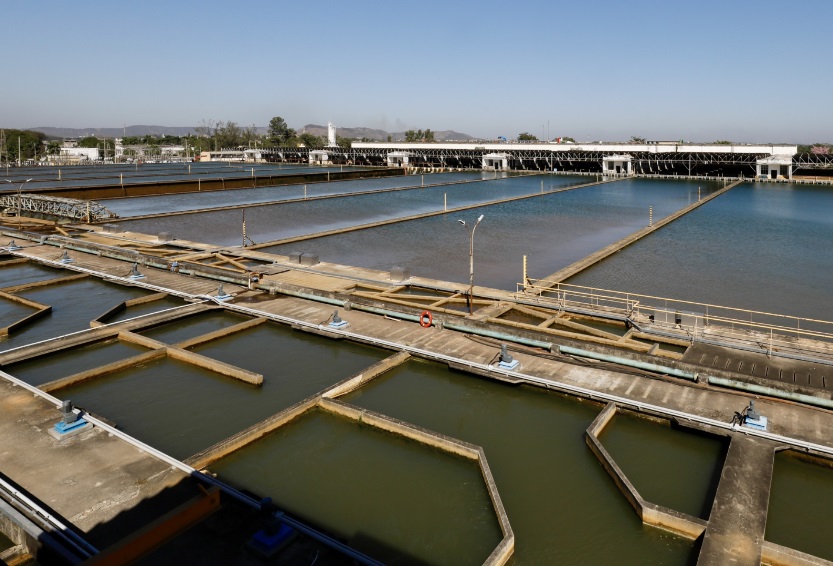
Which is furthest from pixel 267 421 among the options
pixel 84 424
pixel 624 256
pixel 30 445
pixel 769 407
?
pixel 624 256

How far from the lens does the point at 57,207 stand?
67438 millimetres

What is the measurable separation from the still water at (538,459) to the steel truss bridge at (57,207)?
54688mm

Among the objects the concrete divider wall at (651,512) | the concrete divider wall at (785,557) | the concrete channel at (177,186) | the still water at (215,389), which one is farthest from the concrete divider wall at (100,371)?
Answer: the concrete channel at (177,186)

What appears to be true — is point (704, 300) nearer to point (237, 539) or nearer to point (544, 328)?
point (544, 328)

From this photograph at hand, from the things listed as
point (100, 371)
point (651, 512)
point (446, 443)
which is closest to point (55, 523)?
point (446, 443)

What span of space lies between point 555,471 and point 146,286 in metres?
29.1

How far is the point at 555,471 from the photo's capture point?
59.9ft

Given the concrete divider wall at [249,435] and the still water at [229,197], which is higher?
the still water at [229,197]

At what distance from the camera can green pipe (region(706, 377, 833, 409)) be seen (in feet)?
67.0

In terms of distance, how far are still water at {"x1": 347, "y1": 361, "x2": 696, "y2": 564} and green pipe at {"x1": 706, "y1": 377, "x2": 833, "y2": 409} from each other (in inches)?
149

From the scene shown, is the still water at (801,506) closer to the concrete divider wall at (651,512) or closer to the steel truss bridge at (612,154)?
the concrete divider wall at (651,512)

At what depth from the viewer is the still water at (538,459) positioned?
14758mm

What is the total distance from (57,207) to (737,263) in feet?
236

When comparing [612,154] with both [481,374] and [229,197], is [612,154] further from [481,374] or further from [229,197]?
[481,374]
